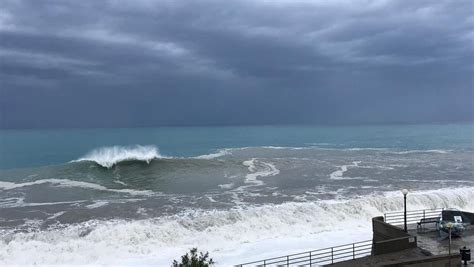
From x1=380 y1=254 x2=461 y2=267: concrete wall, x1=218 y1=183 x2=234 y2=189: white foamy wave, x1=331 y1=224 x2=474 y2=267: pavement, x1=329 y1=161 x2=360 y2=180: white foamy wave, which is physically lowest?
x1=218 y1=183 x2=234 y2=189: white foamy wave

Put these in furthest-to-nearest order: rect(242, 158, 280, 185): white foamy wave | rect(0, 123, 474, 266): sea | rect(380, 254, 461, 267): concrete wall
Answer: rect(242, 158, 280, 185): white foamy wave < rect(0, 123, 474, 266): sea < rect(380, 254, 461, 267): concrete wall

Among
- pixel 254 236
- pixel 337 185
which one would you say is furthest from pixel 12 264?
pixel 337 185

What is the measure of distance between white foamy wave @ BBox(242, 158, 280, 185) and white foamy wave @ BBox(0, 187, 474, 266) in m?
12.1

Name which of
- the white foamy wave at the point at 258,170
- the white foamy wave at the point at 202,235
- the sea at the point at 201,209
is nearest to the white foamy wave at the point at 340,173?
the sea at the point at 201,209

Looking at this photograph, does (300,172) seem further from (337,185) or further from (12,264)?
(12,264)

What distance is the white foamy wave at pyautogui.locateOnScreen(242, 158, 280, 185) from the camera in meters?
38.5

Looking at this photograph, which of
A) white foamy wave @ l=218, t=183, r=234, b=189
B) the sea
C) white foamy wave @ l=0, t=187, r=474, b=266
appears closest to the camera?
white foamy wave @ l=0, t=187, r=474, b=266

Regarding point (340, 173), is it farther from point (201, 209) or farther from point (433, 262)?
point (433, 262)

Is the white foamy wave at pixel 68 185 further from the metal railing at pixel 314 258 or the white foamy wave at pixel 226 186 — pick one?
the metal railing at pixel 314 258

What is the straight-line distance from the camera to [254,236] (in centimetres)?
2156

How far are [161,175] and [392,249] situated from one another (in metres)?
31.6

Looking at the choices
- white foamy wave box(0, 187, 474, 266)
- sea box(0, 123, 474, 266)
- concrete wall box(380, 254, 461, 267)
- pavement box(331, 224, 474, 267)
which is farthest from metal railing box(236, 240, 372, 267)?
concrete wall box(380, 254, 461, 267)

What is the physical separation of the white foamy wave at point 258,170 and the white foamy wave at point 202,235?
39.6 ft

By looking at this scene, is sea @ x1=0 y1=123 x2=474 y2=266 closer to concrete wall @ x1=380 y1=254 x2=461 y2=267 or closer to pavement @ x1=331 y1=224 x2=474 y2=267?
pavement @ x1=331 y1=224 x2=474 y2=267
